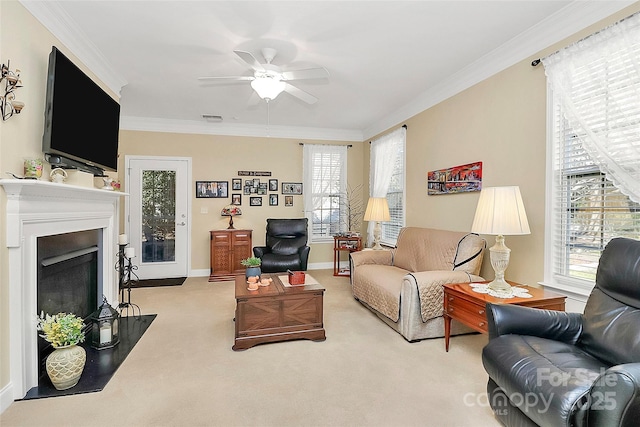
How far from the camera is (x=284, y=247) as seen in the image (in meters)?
5.11

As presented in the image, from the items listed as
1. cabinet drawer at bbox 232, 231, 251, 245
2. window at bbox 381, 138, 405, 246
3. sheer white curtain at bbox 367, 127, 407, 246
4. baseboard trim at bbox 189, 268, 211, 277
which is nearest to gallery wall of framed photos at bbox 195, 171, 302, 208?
cabinet drawer at bbox 232, 231, 251, 245

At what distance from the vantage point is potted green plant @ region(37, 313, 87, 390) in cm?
203

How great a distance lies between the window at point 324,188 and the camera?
582cm

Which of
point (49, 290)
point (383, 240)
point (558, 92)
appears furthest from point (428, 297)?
point (49, 290)

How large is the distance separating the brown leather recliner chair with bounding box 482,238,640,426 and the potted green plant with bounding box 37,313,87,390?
8.38ft

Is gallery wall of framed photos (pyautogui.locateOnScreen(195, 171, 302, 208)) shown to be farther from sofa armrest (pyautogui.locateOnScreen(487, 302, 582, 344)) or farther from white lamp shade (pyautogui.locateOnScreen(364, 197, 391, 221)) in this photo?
sofa armrest (pyautogui.locateOnScreen(487, 302, 582, 344))

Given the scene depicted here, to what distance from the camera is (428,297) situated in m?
2.71

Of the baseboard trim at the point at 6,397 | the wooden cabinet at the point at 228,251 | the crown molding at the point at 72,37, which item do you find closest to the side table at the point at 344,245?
the wooden cabinet at the point at 228,251

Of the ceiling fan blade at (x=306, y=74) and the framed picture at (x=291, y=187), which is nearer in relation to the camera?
the ceiling fan blade at (x=306, y=74)

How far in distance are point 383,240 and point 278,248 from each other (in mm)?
1763

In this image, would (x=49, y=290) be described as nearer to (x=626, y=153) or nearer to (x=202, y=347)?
(x=202, y=347)

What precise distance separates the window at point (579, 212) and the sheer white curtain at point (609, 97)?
2.9 inches

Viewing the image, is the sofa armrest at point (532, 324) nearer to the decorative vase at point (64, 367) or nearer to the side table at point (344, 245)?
the decorative vase at point (64, 367)

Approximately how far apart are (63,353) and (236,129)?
13.8 feet
